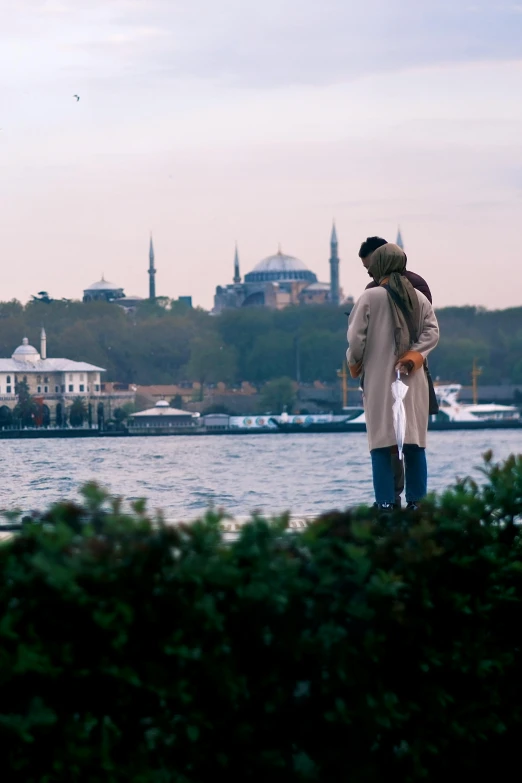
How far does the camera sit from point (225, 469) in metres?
41.4

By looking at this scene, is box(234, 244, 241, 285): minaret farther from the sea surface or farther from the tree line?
the sea surface

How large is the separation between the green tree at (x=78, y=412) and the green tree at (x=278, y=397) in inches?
455

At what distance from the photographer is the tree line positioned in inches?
4082

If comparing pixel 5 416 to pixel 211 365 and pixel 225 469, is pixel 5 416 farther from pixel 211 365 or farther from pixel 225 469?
pixel 225 469

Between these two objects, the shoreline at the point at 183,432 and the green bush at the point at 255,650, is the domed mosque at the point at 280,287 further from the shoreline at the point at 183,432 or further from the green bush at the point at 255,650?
the green bush at the point at 255,650

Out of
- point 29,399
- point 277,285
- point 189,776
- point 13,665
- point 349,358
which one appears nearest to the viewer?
point 13,665

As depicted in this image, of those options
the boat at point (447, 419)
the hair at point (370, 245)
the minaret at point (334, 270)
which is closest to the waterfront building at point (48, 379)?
the boat at point (447, 419)

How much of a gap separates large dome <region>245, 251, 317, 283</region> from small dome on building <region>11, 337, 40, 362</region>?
3779 centimetres

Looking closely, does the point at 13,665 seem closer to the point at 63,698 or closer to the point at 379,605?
the point at 63,698

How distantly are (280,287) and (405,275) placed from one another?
130 metres

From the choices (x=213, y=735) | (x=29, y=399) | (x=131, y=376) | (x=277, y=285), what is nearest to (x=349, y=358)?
(x=213, y=735)

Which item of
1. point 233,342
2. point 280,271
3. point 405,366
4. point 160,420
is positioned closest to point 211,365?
point 233,342

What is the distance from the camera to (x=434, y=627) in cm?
259

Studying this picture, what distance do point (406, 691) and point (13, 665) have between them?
0.73 meters
